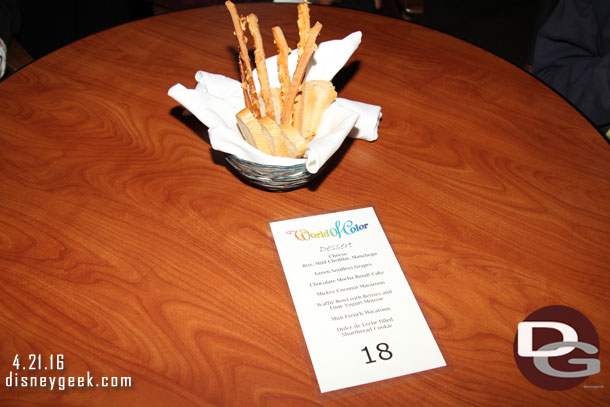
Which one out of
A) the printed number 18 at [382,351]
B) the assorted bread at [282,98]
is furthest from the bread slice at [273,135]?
the printed number 18 at [382,351]

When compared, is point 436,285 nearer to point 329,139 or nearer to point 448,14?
point 329,139

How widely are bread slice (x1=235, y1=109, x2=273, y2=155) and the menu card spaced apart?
132 mm

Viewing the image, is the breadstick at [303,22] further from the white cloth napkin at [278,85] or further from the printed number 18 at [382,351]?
the printed number 18 at [382,351]

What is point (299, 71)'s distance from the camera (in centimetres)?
79

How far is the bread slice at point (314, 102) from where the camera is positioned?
84 cm

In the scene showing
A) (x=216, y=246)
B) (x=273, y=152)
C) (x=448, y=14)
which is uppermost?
(x=273, y=152)

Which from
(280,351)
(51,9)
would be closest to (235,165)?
(280,351)

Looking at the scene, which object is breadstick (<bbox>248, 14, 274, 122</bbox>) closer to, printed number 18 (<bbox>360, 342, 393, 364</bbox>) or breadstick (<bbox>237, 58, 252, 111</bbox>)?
breadstick (<bbox>237, 58, 252, 111</bbox>)

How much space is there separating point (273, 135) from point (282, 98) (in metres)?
0.12

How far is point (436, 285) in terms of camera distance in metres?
0.78

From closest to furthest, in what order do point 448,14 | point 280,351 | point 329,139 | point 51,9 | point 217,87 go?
point 280,351 → point 329,139 → point 217,87 → point 51,9 → point 448,14

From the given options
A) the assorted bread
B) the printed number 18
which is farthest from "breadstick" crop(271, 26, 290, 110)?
the printed number 18

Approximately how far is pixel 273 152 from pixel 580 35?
1.01 metres

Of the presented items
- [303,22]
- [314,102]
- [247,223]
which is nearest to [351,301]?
[247,223]
